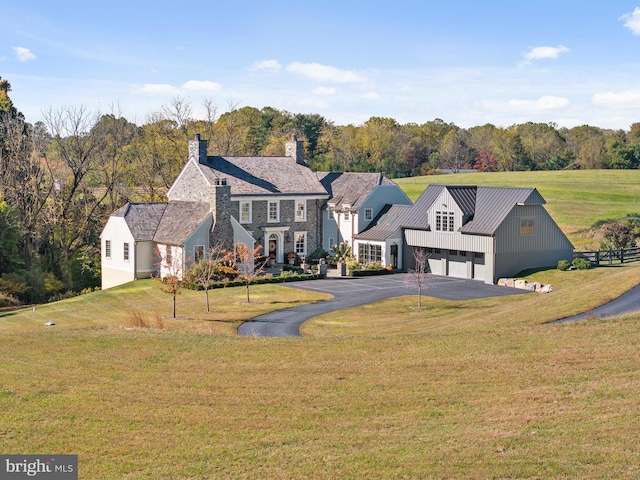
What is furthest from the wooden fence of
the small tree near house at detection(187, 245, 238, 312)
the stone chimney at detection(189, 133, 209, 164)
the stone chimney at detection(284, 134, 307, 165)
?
the stone chimney at detection(189, 133, 209, 164)

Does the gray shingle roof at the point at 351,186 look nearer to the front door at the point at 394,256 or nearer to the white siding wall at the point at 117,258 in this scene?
the front door at the point at 394,256

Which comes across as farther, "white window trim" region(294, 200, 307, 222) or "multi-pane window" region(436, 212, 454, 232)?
"white window trim" region(294, 200, 307, 222)

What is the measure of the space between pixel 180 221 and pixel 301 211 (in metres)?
10.1

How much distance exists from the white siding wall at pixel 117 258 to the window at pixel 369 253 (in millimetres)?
16044

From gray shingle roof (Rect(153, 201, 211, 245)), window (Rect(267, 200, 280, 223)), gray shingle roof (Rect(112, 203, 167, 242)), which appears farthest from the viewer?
window (Rect(267, 200, 280, 223))

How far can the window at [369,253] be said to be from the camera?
2215 inches

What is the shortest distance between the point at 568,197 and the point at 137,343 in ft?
243

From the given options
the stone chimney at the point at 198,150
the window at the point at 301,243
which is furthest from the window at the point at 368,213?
the stone chimney at the point at 198,150

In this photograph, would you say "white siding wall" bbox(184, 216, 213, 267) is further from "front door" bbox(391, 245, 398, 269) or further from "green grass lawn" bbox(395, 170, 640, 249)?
"green grass lawn" bbox(395, 170, 640, 249)

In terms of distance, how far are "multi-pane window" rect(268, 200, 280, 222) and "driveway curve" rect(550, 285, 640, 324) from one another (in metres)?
29.1

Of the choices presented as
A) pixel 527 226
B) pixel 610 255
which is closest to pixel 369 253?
pixel 527 226

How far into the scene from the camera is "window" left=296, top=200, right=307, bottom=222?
59.4 meters

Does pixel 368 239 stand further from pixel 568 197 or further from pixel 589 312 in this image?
pixel 568 197

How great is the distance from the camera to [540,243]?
51312 mm
